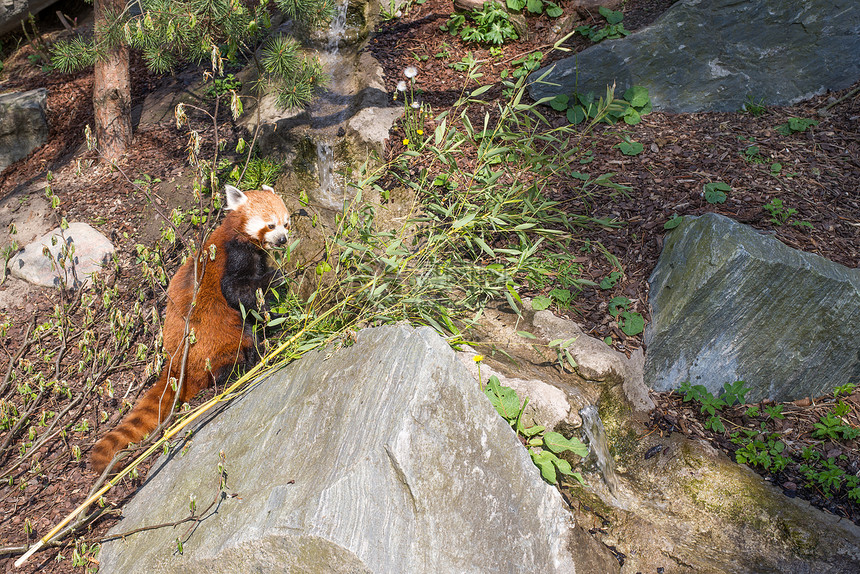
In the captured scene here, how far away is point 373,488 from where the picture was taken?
217cm

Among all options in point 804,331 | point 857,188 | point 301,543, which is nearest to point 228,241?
point 301,543

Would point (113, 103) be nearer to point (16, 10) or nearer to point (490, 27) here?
point (16, 10)

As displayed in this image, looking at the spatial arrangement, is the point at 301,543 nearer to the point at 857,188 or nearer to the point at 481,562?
the point at 481,562

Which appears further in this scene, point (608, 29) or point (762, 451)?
point (608, 29)

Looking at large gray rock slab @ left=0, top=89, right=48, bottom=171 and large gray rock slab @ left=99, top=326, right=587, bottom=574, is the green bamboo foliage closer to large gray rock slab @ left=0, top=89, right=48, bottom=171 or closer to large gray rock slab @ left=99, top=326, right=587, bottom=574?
large gray rock slab @ left=0, top=89, right=48, bottom=171

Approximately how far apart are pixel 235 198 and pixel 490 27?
3.32 metres

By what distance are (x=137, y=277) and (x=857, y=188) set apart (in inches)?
212

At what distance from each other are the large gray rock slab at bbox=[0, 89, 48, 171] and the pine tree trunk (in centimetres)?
81

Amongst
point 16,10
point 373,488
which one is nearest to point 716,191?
point 373,488

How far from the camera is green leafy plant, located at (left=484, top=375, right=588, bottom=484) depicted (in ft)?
9.18

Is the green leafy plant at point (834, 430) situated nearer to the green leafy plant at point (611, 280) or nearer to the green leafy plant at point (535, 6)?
the green leafy plant at point (611, 280)

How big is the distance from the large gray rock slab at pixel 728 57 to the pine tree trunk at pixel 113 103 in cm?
378

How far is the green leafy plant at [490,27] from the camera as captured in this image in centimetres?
573

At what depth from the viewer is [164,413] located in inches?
128
